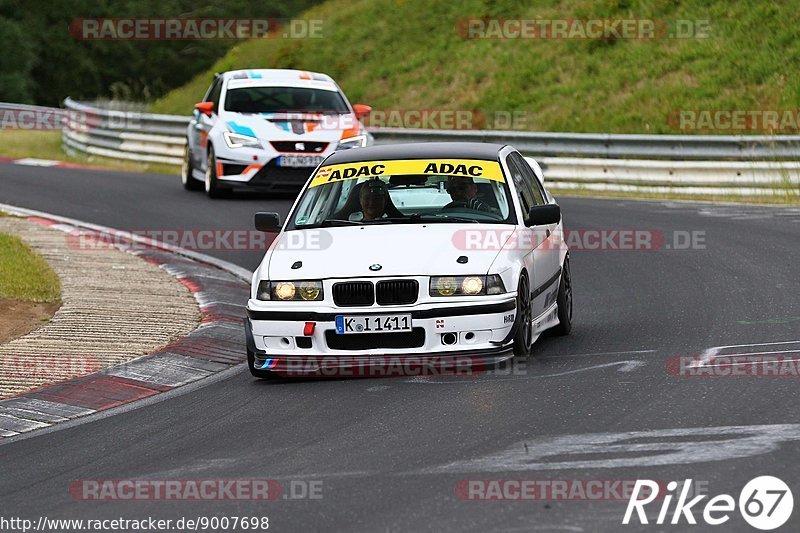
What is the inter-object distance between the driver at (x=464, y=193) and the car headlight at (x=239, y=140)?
10498 mm

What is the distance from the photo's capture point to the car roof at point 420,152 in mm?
10531

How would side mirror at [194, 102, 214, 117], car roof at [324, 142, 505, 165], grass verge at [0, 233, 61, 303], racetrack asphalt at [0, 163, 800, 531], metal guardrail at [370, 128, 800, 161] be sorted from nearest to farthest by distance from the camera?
racetrack asphalt at [0, 163, 800, 531] → car roof at [324, 142, 505, 165] → grass verge at [0, 233, 61, 303] → side mirror at [194, 102, 214, 117] → metal guardrail at [370, 128, 800, 161]

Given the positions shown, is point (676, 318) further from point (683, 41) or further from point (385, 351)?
point (683, 41)

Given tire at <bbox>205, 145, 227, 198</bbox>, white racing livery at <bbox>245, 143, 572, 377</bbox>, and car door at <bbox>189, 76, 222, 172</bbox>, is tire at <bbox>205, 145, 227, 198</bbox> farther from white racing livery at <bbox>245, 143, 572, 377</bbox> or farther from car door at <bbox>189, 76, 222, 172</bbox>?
white racing livery at <bbox>245, 143, 572, 377</bbox>

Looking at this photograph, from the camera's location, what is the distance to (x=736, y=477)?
6.27 m

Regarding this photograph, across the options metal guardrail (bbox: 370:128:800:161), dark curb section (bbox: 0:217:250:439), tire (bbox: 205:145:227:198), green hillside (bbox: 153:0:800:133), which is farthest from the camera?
green hillside (bbox: 153:0:800:133)

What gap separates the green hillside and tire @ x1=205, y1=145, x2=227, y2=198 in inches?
365

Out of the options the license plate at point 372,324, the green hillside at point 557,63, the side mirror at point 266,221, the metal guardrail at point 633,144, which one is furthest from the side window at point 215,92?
the license plate at point 372,324

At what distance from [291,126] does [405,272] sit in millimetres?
11909

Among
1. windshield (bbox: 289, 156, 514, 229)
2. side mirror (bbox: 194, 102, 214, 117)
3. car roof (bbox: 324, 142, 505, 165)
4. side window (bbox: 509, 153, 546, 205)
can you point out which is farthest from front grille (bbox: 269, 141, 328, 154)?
windshield (bbox: 289, 156, 514, 229)

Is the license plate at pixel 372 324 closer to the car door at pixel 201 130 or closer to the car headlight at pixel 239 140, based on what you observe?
the car headlight at pixel 239 140

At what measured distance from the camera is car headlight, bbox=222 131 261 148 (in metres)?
20.5

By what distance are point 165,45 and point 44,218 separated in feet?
175

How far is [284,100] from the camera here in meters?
21.8
